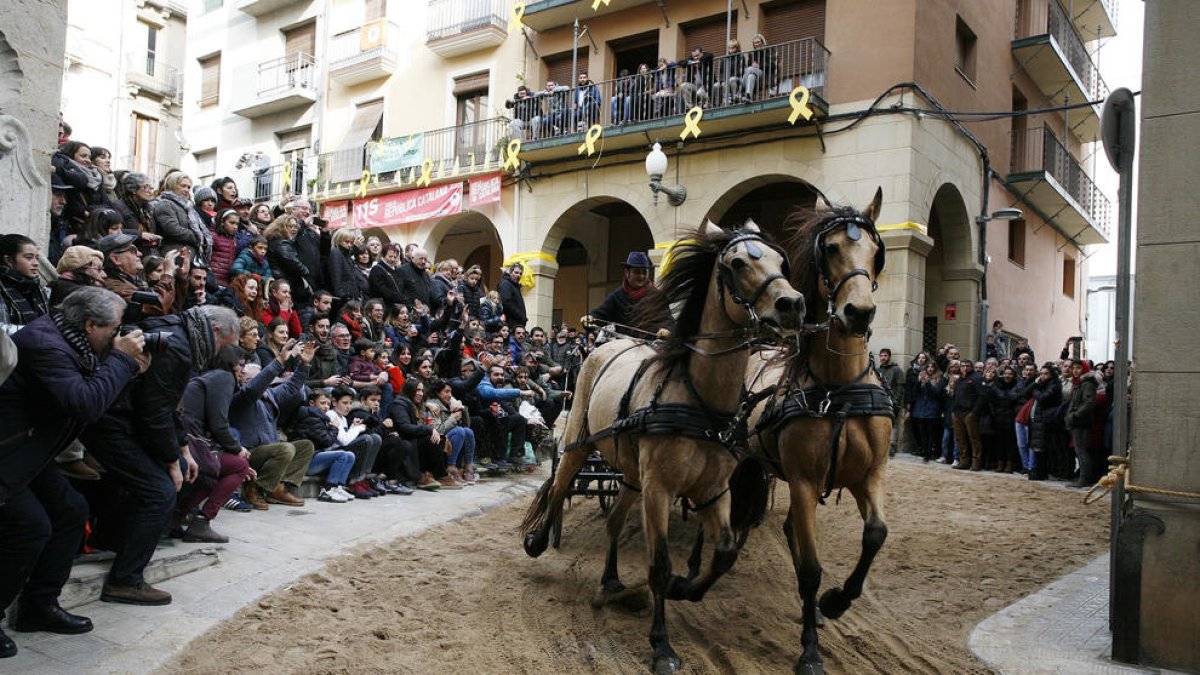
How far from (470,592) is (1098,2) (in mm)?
25378

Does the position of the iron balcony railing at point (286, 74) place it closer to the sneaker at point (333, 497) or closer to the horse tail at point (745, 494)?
the sneaker at point (333, 497)

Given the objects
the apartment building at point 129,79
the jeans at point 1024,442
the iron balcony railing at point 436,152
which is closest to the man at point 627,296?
the jeans at point 1024,442

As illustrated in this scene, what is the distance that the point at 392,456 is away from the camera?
9.26 metres

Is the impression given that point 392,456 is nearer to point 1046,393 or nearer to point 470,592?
point 470,592

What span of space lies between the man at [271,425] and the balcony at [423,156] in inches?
509

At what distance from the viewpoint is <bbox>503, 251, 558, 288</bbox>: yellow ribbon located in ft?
64.0

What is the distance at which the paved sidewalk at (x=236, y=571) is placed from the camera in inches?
166

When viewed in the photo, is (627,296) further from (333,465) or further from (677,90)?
(677,90)

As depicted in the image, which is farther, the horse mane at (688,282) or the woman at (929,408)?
the woman at (929,408)

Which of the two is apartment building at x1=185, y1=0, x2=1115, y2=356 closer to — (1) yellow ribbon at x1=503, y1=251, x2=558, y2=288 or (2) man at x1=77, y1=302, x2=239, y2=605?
(1) yellow ribbon at x1=503, y1=251, x2=558, y2=288

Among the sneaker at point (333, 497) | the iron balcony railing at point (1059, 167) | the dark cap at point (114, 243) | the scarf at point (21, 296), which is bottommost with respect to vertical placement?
the sneaker at point (333, 497)

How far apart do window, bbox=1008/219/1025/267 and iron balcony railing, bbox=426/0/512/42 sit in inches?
522

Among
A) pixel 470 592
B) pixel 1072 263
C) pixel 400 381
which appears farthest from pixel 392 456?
pixel 1072 263

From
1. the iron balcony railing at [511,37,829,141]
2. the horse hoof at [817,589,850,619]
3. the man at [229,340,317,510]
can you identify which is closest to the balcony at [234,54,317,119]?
the iron balcony railing at [511,37,829,141]
